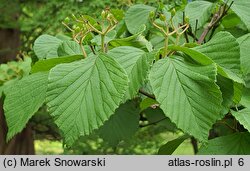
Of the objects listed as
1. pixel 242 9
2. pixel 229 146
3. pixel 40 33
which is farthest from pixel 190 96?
pixel 40 33

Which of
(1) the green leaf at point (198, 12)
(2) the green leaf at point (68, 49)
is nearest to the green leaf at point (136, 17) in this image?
(1) the green leaf at point (198, 12)

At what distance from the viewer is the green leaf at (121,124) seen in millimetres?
911

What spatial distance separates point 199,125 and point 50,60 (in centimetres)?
23

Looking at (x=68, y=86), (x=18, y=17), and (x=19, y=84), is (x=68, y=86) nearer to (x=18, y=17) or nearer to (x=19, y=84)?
(x=19, y=84)

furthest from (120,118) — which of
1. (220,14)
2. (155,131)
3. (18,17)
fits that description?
(18,17)

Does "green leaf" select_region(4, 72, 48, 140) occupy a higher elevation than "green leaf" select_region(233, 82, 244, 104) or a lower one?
higher

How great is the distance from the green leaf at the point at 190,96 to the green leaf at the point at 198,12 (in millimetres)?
289

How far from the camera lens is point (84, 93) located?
58 centimetres

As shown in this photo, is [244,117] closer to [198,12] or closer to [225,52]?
[225,52]

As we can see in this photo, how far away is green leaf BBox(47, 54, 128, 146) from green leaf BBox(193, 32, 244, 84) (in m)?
0.15

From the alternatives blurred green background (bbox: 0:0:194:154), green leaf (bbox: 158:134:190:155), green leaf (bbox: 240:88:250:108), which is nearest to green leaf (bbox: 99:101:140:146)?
green leaf (bbox: 158:134:190:155)

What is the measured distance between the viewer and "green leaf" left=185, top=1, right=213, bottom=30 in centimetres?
88

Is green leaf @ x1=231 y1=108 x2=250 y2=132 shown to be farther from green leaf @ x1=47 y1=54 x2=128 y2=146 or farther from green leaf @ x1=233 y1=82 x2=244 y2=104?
green leaf @ x1=47 y1=54 x2=128 y2=146

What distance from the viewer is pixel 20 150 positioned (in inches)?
120
